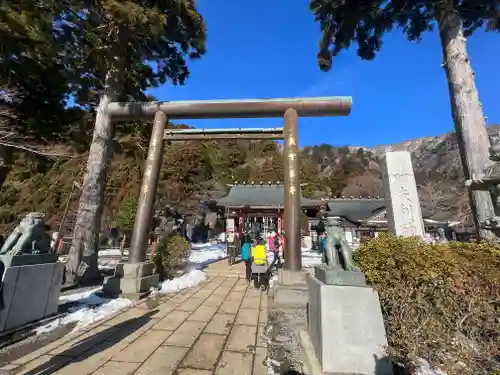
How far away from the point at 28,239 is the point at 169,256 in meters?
4.37

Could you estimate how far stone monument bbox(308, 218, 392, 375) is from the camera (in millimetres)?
2783

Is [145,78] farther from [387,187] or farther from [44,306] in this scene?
[387,187]

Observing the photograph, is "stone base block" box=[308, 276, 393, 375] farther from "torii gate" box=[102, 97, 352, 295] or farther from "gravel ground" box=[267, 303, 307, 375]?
"torii gate" box=[102, 97, 352, 295]

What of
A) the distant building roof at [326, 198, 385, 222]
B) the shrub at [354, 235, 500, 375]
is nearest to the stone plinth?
the shrub at [354, 235, 500, 375]

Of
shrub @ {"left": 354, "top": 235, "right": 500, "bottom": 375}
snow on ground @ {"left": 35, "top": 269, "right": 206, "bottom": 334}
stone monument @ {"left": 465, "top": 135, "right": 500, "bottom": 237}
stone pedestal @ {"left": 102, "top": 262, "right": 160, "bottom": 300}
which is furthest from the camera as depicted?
stone pedestal @ {"left": 102, "top": 262, "right": 160, "bottom": 300}

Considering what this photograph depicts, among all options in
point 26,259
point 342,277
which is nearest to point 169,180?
point 26,259

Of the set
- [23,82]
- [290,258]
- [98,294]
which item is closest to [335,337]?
[290,258]

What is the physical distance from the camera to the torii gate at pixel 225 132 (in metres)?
6.11

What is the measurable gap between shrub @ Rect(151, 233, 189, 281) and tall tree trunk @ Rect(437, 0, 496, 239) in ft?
28.5

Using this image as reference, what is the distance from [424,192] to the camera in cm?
3697

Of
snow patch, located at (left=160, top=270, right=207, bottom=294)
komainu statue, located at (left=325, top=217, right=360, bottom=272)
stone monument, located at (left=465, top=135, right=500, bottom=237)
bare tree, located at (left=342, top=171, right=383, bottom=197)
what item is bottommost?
snow patch, located at (left=160, top=270, right=207, bottom=294)

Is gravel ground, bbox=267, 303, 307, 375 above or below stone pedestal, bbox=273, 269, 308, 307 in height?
below

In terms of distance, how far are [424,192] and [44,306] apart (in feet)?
144

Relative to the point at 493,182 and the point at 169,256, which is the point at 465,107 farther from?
the point at 169,256
